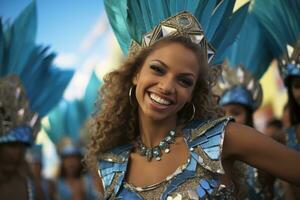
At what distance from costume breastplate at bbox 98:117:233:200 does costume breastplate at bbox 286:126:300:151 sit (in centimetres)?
135

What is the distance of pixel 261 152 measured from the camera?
2855 millimetres

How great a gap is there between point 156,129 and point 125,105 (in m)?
0.28

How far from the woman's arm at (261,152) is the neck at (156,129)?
0.32m

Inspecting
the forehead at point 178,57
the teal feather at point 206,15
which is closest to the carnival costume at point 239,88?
the teal feather at point 206,15

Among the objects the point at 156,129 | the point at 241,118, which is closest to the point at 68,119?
the point at 241,118

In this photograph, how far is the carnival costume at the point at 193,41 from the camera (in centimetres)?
288

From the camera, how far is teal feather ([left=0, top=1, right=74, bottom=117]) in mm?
5473

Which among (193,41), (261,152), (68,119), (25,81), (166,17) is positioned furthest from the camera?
(68,119)

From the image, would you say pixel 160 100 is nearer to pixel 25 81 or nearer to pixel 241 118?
pixel 241 118

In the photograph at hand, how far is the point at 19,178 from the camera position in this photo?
533cm

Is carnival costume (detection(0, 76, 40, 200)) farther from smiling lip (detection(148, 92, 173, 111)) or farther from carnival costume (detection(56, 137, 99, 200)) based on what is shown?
carnival costume (detection(56, 137, 99, 200))

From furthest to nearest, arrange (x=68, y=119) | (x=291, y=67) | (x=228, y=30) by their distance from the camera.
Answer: (x=68, y=119) < (x=291, y=67) < (x=228, y=30)

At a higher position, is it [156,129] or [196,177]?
[156,129]

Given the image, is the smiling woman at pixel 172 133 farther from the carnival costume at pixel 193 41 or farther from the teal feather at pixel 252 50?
the teal feather at pixel 252 50
